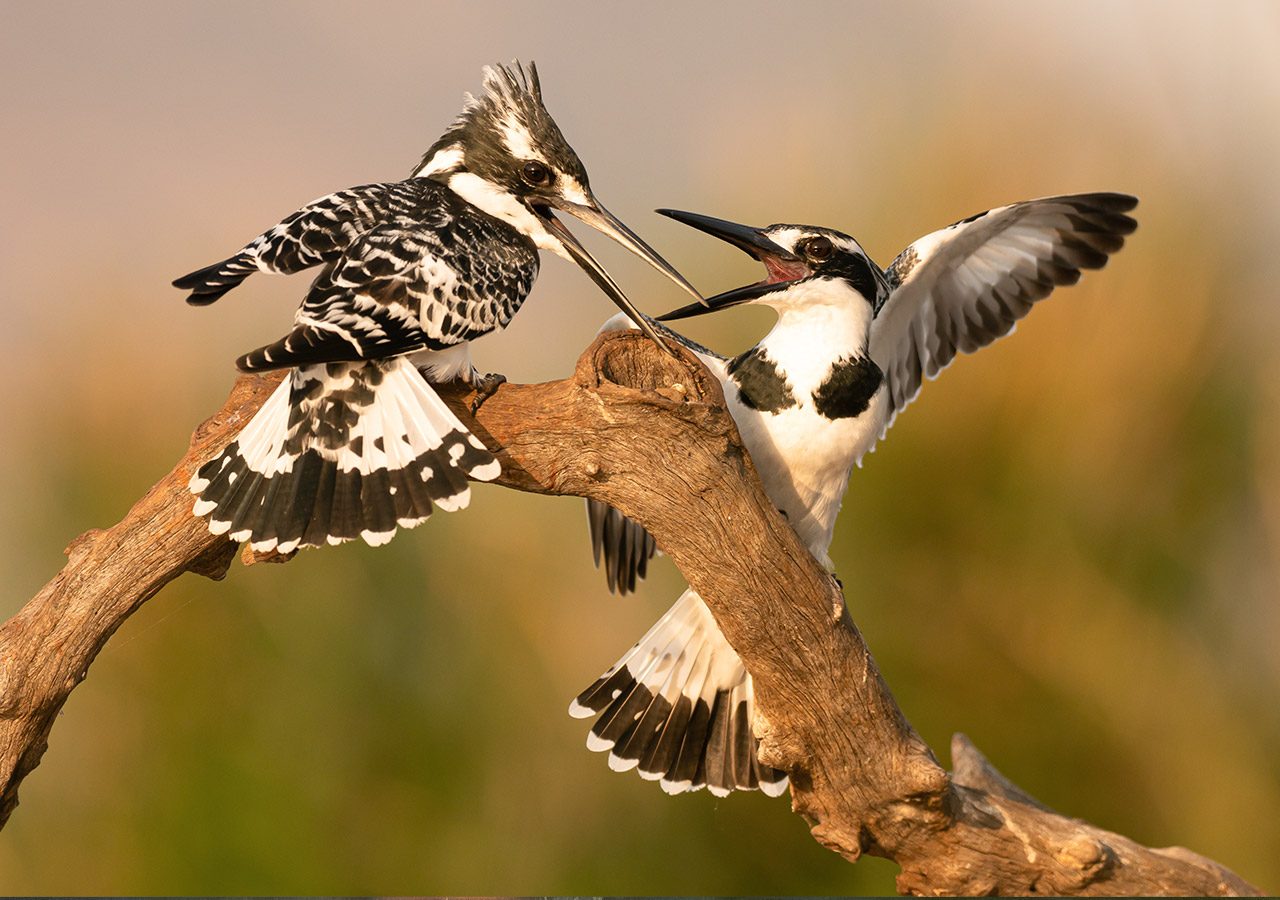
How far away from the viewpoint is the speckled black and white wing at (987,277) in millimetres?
2463

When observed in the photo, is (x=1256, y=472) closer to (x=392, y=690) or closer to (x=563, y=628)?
(x=563, y=628)

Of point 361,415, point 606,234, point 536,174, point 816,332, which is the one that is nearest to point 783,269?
point 816,332

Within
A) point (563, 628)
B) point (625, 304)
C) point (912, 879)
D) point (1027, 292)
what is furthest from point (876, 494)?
point (625, 304)

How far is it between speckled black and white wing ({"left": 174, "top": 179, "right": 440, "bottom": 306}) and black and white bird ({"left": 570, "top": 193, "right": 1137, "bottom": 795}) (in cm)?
45

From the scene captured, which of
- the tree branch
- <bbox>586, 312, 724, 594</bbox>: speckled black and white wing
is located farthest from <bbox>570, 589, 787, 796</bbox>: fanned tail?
<bbox>586, 312, 724, 594</bbox>: speckled black and white wing

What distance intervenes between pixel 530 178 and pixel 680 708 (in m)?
1.03

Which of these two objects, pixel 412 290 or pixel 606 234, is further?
pixel 606 234

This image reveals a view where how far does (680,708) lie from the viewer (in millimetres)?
2395

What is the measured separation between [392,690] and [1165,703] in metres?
2.42

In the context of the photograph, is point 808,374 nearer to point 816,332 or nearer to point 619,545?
point 816,332

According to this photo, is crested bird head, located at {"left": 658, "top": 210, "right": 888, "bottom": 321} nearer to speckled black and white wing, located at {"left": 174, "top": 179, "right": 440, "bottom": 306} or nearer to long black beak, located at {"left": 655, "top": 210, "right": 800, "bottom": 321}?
long black beak, located at {"left": 655, "top": 210, "right": 800, "bottom": 321}

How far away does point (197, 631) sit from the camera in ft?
13.3

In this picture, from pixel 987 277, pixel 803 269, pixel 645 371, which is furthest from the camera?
Result: pixel 987 277

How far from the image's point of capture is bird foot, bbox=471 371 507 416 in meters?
2.05
